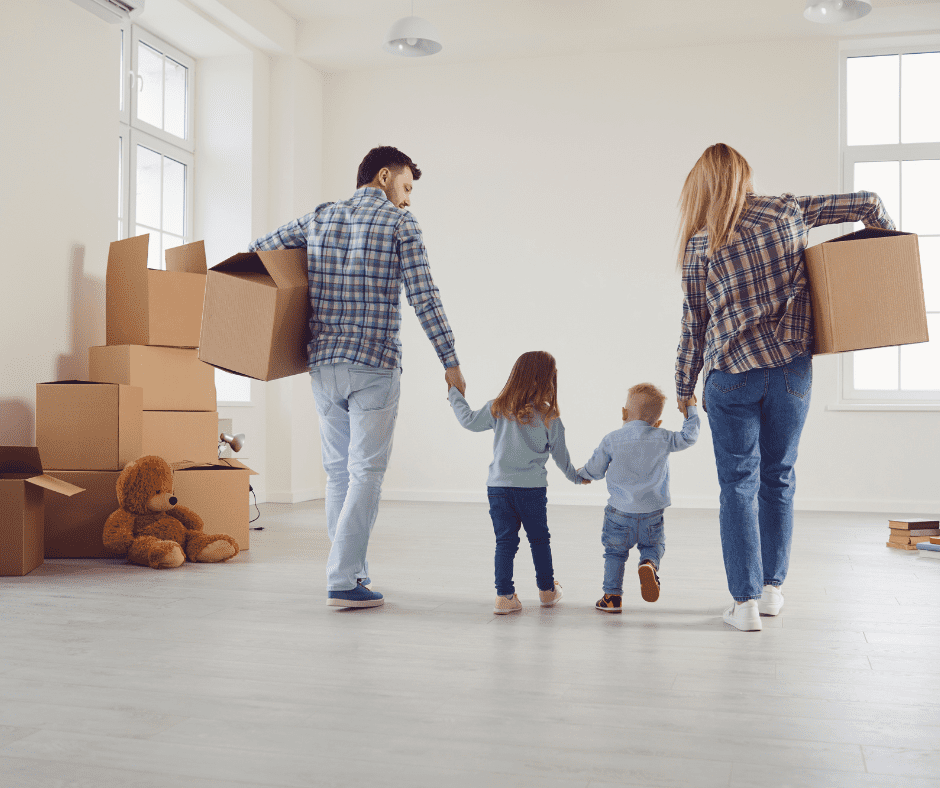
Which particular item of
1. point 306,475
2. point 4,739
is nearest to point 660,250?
point 306,475

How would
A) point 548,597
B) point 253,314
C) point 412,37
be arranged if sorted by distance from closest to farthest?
point 253,314
point 548,597
point 412,37

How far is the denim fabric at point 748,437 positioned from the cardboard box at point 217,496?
1.87 meters

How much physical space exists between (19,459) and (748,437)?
222 cm

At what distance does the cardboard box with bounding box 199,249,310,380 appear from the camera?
2.25 metres

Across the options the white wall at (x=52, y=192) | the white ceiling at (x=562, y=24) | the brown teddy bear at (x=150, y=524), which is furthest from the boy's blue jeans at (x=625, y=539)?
the white ceiling at (x=562, y=24)

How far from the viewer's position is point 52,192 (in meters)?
3.46

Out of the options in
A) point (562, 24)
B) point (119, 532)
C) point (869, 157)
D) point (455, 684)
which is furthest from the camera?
point (869, 157)

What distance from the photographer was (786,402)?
6.93ft

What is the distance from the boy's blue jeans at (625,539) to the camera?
2.30 metres

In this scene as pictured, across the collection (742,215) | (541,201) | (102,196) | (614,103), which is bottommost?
(742,215)

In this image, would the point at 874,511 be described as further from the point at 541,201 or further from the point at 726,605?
the point at 726,605

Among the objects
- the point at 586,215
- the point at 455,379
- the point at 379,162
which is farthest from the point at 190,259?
the point at 586,215

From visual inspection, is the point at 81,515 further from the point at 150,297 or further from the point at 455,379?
the point at 455,379

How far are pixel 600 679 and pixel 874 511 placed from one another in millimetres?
3783
